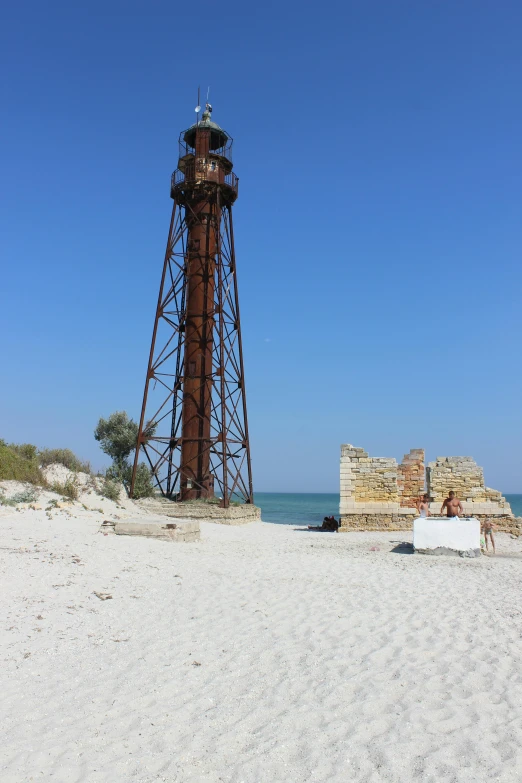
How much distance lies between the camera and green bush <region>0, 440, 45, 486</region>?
16281 mm

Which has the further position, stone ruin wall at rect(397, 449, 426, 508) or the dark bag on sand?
the dark bag on sand

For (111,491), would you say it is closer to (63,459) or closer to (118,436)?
(63,459)

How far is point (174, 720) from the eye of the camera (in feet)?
13.9

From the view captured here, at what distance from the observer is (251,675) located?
5.07 meters

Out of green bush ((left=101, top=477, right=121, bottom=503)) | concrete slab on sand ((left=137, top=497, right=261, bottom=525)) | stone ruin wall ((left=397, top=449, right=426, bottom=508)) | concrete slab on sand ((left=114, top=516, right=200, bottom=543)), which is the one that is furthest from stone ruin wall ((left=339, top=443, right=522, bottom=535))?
concrete slab on sand ((left=114, top=516, right=200, bottom=543))

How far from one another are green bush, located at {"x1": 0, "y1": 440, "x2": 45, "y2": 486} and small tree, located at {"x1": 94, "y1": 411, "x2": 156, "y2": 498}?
3.68 m

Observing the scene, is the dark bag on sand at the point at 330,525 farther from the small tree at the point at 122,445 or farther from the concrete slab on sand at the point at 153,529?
the concrete slab on sand at the point at 153,529

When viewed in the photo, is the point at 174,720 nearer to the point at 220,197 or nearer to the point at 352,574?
the point at 352,574

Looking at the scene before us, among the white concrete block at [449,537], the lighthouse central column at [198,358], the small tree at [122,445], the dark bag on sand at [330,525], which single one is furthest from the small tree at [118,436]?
the white concrete block at [449,537]

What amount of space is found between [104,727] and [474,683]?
9.88ft

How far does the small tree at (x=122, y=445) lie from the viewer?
73.7 feet

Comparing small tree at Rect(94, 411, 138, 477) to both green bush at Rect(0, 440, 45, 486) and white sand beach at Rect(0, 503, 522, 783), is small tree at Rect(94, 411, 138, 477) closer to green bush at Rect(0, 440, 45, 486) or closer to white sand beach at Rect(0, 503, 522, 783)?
green bush at Rect(0, 440, 45, 486)

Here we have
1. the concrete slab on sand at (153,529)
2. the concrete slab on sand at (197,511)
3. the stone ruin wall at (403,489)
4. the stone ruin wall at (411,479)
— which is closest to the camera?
the concrete slab on sand at (153,529)

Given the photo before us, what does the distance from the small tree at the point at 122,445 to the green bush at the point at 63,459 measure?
6.94 ft
